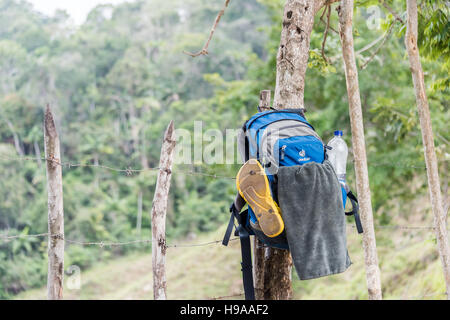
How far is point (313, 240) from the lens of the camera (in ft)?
5.79

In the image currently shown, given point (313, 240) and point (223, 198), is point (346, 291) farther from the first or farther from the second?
point (223, 198)

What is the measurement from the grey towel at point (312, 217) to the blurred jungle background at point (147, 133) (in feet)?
11.9

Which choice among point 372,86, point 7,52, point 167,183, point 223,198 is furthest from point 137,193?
point 167,183

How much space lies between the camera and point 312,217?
5.82ft

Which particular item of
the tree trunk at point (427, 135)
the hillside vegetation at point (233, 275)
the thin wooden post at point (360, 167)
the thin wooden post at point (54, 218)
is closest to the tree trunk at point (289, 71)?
the thin wooden post at point (360, 167)

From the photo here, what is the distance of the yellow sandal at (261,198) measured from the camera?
176 centimetres

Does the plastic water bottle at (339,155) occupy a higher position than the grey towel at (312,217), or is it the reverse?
the plastic water bottle at (339,155)

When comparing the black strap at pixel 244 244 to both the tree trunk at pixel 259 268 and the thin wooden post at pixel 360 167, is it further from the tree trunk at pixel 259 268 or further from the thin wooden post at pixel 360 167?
the thin wooden post at pixel 360 167

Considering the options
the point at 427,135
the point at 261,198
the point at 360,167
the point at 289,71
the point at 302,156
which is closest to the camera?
the point at 261,198

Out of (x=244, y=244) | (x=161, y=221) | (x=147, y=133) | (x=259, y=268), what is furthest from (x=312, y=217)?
(x=147, y=133)

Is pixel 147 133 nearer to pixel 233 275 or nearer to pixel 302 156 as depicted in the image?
pixel 233 275

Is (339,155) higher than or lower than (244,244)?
higher

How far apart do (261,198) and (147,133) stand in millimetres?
19666

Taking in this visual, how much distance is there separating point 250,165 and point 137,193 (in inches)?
727
